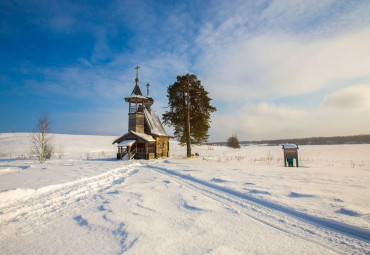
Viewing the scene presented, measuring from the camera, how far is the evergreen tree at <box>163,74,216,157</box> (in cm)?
1977

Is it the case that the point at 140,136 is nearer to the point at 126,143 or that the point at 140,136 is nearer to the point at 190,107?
the point at 126,143

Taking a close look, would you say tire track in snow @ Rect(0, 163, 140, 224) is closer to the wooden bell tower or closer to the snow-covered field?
the snow-covered field

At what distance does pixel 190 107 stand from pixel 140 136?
22.4 ft

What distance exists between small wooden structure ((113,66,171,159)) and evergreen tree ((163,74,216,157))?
131 inches

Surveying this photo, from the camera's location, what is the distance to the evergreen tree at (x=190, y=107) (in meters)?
19.8

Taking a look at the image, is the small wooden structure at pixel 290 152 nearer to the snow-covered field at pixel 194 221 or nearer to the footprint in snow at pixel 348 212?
the snow-covered field at pixel 194 221

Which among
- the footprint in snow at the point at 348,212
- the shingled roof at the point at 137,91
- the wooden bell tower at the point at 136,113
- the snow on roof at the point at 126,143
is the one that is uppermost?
the shingled roof at the point at 137,91

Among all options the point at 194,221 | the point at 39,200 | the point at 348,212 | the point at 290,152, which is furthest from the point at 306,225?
the point at 290,152

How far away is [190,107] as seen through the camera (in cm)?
2038

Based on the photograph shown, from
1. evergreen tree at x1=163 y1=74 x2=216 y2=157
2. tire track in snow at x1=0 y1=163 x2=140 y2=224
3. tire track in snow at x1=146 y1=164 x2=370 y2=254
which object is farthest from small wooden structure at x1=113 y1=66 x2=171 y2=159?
tire track in snow at x1=146 y1=164 x2=370 y2=254

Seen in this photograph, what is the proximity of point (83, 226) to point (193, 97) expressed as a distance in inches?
709

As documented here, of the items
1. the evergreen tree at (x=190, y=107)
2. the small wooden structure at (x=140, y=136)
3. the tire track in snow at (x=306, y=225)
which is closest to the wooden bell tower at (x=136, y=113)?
the small wooden structure at (x=140, y=136)

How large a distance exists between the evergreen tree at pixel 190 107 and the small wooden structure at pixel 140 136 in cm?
333

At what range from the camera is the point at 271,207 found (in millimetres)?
3939
